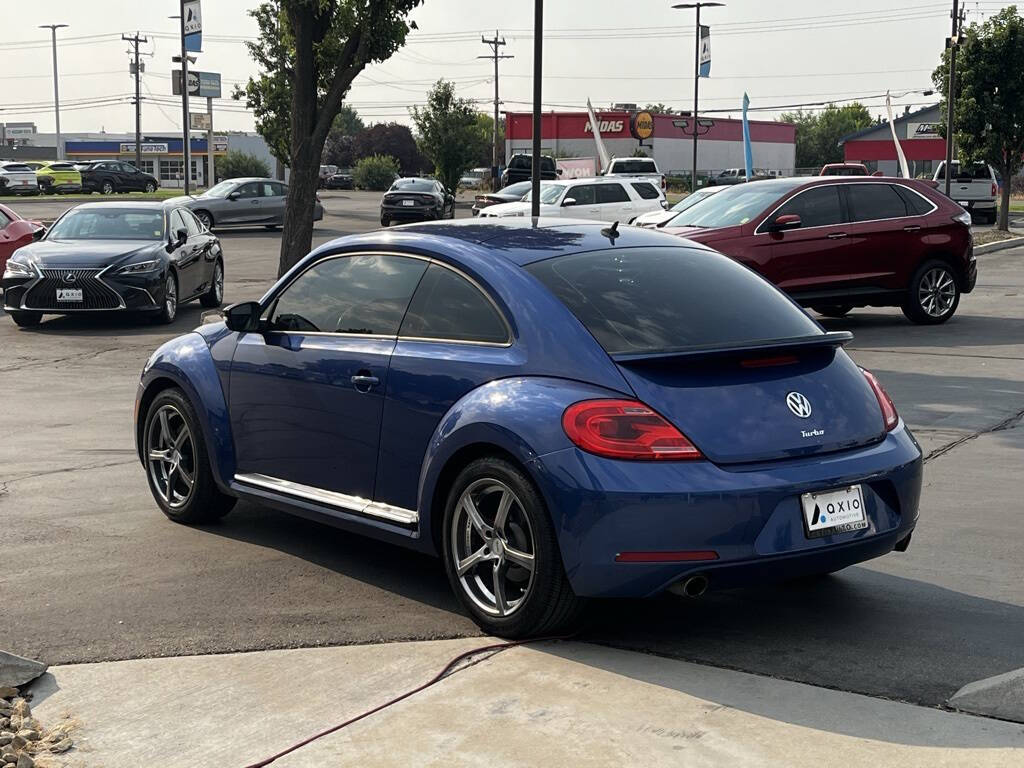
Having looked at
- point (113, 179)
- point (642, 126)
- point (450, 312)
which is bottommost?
point (450, 312)

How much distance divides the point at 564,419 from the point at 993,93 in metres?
36.5

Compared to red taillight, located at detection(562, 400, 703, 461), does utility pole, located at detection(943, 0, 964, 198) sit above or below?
above

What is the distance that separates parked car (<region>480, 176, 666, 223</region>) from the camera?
30.5 m

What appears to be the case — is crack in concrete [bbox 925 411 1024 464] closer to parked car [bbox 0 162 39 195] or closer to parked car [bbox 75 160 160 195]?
parked car [bbox 0 162 39 195]

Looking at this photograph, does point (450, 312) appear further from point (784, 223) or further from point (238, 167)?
point (238, 167)

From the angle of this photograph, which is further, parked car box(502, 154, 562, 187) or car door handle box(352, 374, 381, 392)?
parked car box(502, 154, 562, 187)

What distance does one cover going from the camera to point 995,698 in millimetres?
4527

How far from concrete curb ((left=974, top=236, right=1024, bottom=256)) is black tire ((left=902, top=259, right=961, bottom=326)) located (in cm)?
1545

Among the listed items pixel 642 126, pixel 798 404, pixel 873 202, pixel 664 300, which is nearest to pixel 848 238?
pixel 873 202

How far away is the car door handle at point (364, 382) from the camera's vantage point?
235 inches

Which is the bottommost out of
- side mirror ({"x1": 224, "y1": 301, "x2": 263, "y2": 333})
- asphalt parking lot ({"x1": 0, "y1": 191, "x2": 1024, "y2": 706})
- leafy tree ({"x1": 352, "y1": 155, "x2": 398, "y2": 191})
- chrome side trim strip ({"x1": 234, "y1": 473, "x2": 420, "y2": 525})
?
asphalt parking lot ({"x1": 0, "y1": 191, "x2": 1024, "y2": 706})

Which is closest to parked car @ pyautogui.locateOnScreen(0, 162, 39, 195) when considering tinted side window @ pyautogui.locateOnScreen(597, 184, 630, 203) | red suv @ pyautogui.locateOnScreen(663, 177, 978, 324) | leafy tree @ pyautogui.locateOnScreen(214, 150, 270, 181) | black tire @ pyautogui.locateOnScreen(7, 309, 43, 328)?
leafy tree @ pyautogui.locateOnScreen(214, 150, 270, 181)

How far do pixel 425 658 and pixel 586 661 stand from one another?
1.92 feet

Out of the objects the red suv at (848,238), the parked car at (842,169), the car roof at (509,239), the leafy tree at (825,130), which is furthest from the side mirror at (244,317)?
the leafy tree at (825,130)
